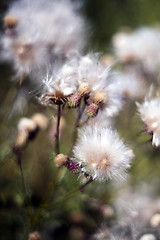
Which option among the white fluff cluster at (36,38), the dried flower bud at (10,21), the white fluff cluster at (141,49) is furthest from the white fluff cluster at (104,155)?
the white fluff cluster at (141,49)

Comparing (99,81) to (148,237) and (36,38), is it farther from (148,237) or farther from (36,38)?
(148,237)

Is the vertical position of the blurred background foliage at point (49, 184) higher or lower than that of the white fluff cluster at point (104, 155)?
higher

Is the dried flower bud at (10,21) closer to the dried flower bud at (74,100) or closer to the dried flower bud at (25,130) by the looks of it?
the dried flower bud at (25,130)

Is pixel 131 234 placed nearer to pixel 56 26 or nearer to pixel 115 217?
pixel 115 217

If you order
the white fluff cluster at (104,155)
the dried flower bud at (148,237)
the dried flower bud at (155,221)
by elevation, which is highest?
the white fluff cluster at (104,155)

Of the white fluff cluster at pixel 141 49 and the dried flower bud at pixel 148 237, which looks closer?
the dried flower bud at pixel 148 237

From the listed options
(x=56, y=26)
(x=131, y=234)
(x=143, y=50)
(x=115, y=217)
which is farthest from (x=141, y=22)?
(x=131, y=234)

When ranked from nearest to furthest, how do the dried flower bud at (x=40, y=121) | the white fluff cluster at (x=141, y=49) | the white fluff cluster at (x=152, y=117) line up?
the white fluff cluster at (x=152, y=117)
the dried flower bud at (x=40, y=121)
the white fluff cluster at (x=141, y=49)
